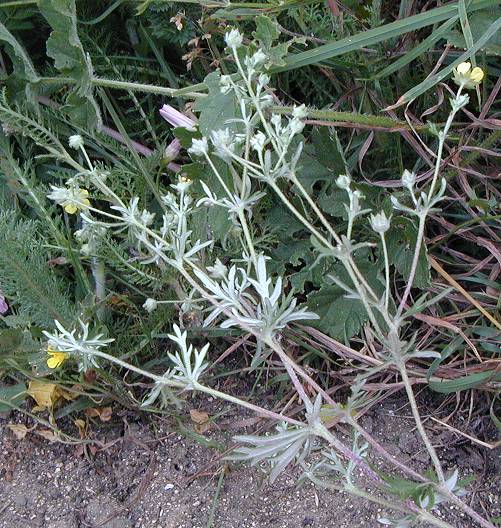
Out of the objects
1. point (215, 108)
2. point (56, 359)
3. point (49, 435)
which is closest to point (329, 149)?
point (215, 108)

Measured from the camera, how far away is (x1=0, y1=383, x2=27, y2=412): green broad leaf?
1490 mm

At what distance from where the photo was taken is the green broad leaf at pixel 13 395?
1.49 metres

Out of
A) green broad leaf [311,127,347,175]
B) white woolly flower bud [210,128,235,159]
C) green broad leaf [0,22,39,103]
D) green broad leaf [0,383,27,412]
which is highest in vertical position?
green broad leaf [0,22,39,103]

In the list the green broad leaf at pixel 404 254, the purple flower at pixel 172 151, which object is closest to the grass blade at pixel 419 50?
the green broad leaf at pixel 404 254

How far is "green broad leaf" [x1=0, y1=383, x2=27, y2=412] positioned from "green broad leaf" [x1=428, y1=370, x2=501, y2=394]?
2.44ft

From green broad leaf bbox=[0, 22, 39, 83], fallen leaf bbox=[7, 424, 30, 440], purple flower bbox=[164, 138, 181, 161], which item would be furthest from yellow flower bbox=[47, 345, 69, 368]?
green broad leaf bbox=[0, 22, 39, 83]

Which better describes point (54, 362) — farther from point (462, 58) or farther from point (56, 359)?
point (462, 58)

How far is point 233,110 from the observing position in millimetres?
1354

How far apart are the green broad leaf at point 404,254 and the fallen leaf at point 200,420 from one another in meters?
0.45

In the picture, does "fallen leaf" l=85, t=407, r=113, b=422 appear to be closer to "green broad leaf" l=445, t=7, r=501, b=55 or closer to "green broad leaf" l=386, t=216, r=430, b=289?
"green broad leaf" l=386, t=216, r=430, b=289

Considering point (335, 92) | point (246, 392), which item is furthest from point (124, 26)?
point (246, 392)

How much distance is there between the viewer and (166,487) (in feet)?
4.75

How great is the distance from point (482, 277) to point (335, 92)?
1.53 ft

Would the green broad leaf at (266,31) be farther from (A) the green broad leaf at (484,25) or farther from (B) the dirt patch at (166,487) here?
(B) the dirt patch at (166,487)
